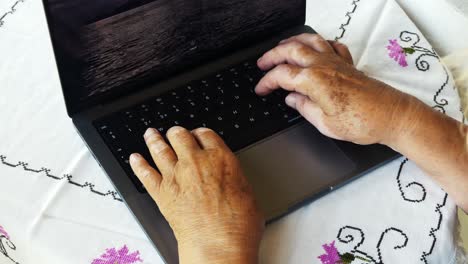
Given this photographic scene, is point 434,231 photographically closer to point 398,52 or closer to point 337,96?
point 337,96

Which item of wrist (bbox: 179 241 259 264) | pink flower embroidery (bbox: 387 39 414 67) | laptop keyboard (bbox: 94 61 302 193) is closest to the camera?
wrist (bbox: 179 241 259 264)

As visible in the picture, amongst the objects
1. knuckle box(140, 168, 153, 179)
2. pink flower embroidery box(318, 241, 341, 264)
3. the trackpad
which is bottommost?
pink flower embroidery box(318, 241, 341, 264)

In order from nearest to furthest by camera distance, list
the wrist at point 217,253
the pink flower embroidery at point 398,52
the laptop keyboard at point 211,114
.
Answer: the wrist at point 217,253 → the laptop keyboard at point 211,114 → the pink flower embroidery at point 398,52

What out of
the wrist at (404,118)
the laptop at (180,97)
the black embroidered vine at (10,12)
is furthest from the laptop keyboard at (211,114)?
the black embroidered vine at (10,12)

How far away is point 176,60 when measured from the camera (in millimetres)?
756

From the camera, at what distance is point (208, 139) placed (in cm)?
66

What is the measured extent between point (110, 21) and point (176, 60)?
0.12 m

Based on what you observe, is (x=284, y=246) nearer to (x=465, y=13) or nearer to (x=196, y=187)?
(x=196, y=187)

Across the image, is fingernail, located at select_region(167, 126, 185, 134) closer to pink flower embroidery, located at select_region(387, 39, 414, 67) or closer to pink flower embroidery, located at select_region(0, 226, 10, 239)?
pink flower embroidery, located at select_region(0, 226, 10, 239)

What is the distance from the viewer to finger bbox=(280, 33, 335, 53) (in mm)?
752

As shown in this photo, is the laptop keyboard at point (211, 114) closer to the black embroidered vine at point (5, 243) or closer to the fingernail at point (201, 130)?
the fingernail at point (201, 130)

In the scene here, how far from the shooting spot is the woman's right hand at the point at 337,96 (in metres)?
0.67

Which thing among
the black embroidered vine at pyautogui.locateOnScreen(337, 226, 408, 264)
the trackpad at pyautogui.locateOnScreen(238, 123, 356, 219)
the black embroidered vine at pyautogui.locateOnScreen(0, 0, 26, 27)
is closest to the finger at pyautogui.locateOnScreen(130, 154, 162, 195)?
the trackpad at pyautogui.locateOnScreen(238, 123, 356, 219)

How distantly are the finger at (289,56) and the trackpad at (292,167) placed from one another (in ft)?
0.28
